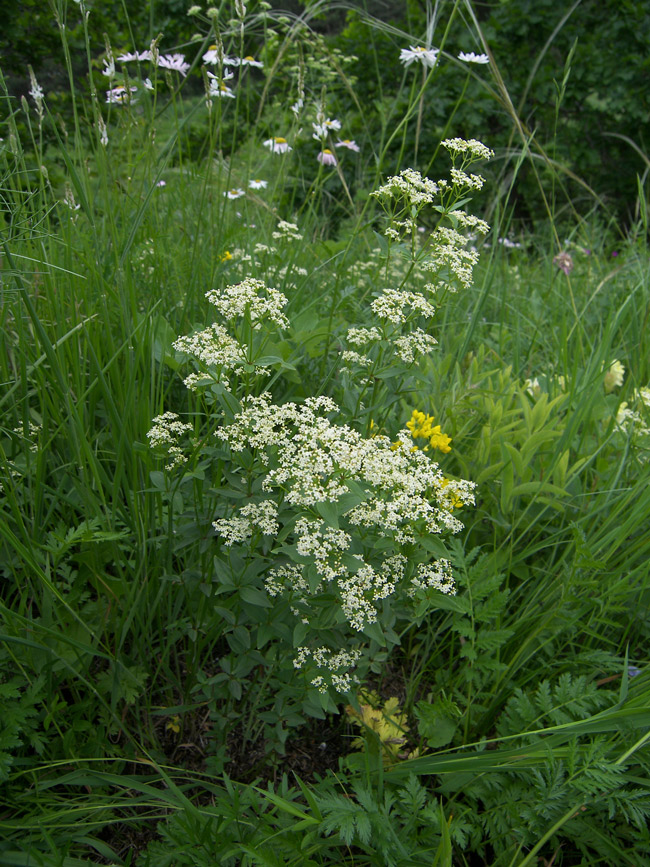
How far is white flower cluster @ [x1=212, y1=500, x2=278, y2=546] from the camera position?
1.06 m

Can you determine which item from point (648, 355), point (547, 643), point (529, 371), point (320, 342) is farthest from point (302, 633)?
Result: point (648, 355)

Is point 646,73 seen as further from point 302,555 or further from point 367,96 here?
point 302,555

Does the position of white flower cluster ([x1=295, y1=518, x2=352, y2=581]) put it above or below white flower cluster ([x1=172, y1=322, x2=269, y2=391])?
below

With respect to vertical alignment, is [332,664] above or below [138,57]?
below

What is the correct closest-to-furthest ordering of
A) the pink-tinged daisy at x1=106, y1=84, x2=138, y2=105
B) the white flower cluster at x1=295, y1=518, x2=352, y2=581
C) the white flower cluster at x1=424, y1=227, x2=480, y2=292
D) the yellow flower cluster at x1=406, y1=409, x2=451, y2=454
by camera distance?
the white flower cluster at x1=295, y1=518, x2=352, y2=581 → the white flower cluster at x1=424, y1=227, x2=480, y2=292 → the yellow flower cluster at x1=406, y1=409, x2=451, y2=454 → the pink-tinged daisy at x1=106, y1=84, x2=138, y2=105

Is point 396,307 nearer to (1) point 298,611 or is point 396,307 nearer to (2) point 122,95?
(1) point 298,611

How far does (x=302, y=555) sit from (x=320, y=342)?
0.89 metres

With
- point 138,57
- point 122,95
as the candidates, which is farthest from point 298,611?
point 122,95

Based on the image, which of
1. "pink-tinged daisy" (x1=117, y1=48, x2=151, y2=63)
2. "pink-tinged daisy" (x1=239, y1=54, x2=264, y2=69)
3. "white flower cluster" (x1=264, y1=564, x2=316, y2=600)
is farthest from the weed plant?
"pink-tinged daisy" (x1=117, y1=48, x2=151, y2=63)

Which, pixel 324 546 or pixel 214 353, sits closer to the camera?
pixel 324 546

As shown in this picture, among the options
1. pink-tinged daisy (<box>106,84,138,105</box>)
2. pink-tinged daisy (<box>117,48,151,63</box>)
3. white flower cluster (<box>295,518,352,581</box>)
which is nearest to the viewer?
white flower cluster (<box>295,518,352,581</box>)

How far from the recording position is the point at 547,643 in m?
1.38

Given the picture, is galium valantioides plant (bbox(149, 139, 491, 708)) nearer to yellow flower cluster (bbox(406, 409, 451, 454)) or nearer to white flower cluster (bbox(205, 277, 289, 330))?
white flower cluster (bbox(205, 277, 289, 330))

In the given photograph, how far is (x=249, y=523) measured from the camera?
1102mm
